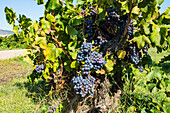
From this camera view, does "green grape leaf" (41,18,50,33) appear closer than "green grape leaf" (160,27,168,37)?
No

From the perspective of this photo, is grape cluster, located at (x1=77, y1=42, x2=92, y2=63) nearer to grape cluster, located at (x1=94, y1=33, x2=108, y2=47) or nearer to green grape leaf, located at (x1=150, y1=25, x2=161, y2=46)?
grape cluster, located at (x1=94, y1=33, x2=108, y2=47)

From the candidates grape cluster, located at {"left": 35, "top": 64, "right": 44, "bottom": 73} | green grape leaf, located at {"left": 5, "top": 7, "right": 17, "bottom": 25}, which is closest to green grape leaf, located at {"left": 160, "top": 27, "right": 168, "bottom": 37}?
grape cluster, located at {"left": 35, "top": 64, "right": 44, "bottom": 73}

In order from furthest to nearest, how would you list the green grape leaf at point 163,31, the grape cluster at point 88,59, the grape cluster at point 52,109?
the grape cluster at point 52,109, the grape cluster at point 88,59, the green grape leaf at point 163,31

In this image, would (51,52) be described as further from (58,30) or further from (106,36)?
(106,36)

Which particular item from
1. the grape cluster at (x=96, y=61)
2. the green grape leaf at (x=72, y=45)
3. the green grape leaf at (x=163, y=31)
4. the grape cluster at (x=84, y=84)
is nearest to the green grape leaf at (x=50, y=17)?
the green grape leaf at (x=72, y=45)

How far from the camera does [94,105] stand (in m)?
1.75

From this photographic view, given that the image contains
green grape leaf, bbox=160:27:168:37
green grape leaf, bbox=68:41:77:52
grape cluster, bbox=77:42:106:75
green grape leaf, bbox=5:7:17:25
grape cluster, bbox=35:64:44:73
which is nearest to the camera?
green grape leaf, bbox=160:27:168:37

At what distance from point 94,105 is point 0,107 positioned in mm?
1361

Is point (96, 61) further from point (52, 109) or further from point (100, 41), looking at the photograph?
point (52, 109)

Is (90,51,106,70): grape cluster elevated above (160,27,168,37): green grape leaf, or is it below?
below

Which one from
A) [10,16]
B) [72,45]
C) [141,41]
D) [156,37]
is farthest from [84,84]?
[10,16]

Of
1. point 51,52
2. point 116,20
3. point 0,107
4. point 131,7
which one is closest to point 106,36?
point 116,20

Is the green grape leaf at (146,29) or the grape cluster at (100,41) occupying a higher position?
the green grape leaf at (146,29)

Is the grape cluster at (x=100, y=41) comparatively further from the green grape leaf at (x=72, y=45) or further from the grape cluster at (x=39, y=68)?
the grape cluster at (x=39, y=68)
